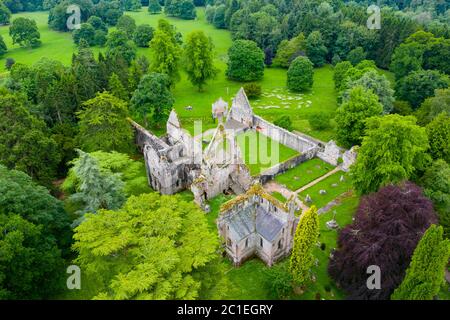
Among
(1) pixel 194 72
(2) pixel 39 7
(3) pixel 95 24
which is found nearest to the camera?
(1) pixel 194 72

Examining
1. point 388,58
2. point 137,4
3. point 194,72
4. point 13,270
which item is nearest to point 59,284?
point 13,270

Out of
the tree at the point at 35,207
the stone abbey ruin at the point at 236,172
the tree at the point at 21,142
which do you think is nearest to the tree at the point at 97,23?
the stone abbey ruin at the point at 236,172

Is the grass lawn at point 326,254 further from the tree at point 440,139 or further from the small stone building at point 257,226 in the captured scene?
the tree at point 440,139

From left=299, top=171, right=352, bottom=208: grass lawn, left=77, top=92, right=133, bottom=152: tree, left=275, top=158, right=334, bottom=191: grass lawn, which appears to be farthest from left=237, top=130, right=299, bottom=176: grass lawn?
left=77, top=92, right=133, bottom=152: tree

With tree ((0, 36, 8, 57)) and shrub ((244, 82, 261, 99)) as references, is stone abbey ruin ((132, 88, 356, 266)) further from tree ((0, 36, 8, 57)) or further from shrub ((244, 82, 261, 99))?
tree ((0, 36, 8, 57))

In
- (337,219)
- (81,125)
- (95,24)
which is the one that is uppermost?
(95,24)

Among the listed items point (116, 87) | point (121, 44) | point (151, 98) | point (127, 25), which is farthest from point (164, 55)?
point (127, 25)

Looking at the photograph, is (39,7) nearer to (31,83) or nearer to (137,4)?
(137,4)
